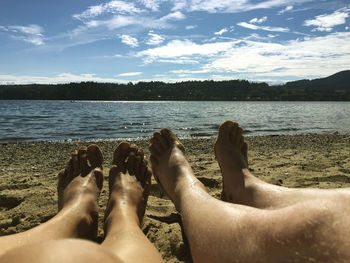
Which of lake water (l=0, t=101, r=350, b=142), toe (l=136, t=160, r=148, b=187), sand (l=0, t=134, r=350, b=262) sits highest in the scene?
toe (l=136, t=160, r=148, b=187)

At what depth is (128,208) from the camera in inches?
72.5

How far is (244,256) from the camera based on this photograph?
3.33 ft

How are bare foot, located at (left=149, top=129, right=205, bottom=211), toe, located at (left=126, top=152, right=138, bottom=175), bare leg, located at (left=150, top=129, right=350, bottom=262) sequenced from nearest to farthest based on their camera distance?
bare leg, located at (left=150, top=129, right=350, bottom=262), bare foot, located at (left=149, top=129, right=205, bottom=211), toe, located at (left=126, top=152, right=138, bottom=175)

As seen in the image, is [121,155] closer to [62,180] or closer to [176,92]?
[62,180]

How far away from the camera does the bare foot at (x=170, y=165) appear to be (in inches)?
79.7

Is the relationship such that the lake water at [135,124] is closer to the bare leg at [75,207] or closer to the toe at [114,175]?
the bare leg at [75,207]

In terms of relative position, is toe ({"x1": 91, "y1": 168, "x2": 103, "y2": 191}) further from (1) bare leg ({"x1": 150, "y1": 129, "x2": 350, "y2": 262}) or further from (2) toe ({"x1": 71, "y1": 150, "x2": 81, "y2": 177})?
(1) bare leg ({"x1": 150, "y1": 129, "x2": 350, "y2": 262})

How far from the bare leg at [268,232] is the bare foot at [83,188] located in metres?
0.63

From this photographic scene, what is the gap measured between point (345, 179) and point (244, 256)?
2.46 meters

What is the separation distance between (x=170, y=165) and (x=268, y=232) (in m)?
1.50

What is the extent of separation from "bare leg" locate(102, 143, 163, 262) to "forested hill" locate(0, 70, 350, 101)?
230ft

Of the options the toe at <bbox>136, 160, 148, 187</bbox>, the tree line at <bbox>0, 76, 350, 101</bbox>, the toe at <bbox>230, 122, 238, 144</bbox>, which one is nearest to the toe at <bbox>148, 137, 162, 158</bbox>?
the toe at <bbox>136, 160, 148, 187</bbox>

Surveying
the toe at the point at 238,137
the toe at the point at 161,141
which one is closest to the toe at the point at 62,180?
the toe at the point at 161,141

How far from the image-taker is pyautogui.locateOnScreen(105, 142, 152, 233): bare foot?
5.85 ft
